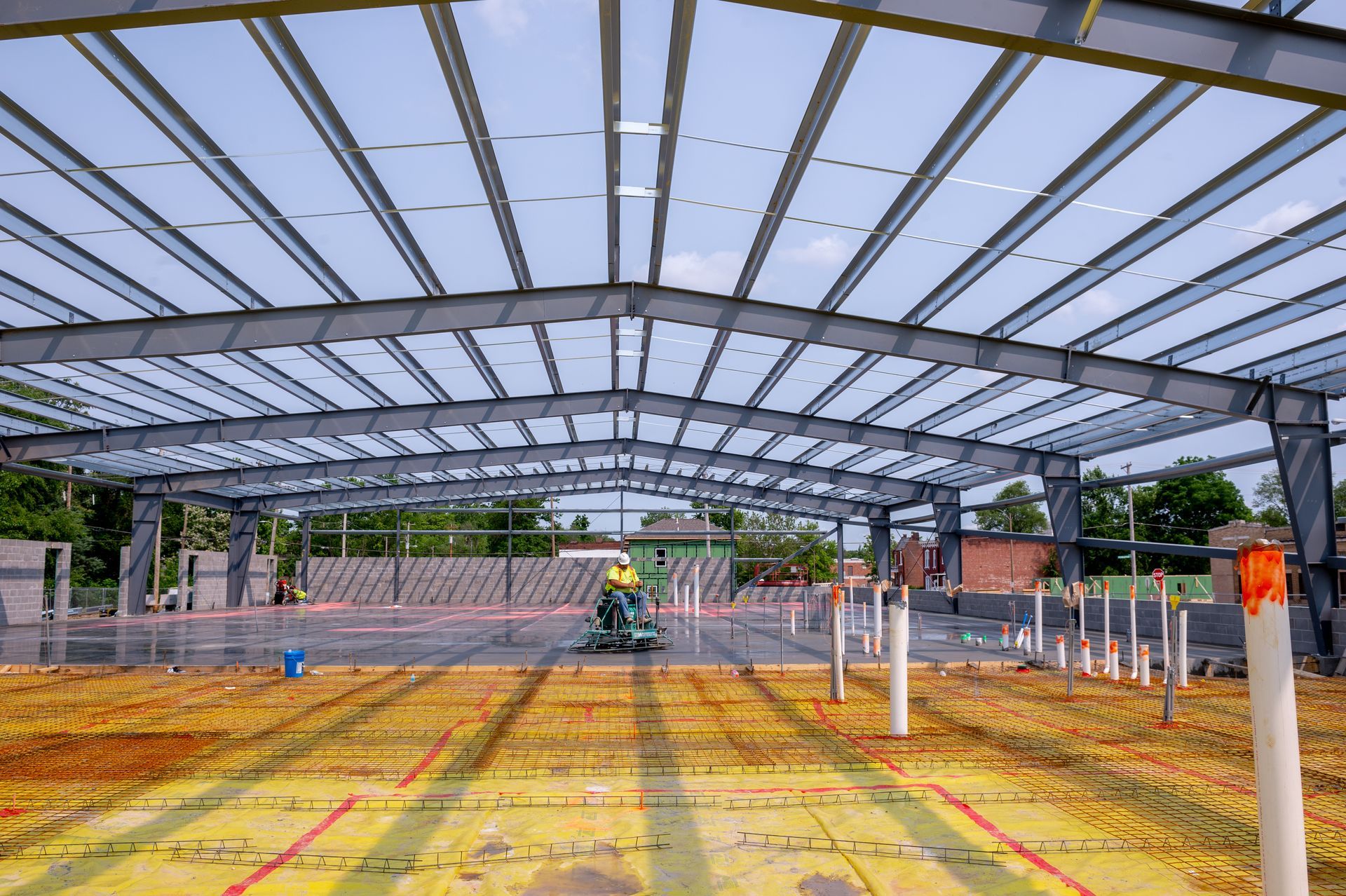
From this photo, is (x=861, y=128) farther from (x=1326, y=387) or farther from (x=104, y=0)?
(x=1326, y=387)

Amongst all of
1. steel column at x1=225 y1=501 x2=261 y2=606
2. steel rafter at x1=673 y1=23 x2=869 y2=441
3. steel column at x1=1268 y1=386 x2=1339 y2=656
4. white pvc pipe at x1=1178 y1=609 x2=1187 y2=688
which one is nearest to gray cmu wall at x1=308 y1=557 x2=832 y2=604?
steel column at x1=225 y1=501 x2=261 y2=606

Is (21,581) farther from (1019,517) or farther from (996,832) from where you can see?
(1019,517)

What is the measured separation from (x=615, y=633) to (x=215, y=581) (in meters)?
30.3

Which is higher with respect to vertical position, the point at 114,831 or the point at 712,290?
the point at 712,290

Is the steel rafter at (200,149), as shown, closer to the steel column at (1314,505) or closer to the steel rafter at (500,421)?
Answer: the steel rafter at (500,421)

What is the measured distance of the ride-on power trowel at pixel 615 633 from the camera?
18031 millimetres

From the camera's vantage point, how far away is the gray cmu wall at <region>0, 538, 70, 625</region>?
26.6 meters

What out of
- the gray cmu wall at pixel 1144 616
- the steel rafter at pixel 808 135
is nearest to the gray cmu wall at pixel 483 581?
the gray cmu wall at pixel 1144 616

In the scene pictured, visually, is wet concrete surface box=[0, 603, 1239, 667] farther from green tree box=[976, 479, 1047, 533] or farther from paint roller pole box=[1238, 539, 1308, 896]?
green tree box=[976, 479, 1047, 533]

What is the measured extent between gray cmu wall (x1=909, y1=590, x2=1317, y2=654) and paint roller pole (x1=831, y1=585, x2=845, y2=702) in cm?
472

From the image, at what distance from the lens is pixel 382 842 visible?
Answer: 5168 mm

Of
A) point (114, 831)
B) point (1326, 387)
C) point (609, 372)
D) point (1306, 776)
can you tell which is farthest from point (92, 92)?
point (1326, 387)

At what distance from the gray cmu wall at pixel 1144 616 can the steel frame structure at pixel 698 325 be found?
2330 mm

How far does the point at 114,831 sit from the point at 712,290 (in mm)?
12764
